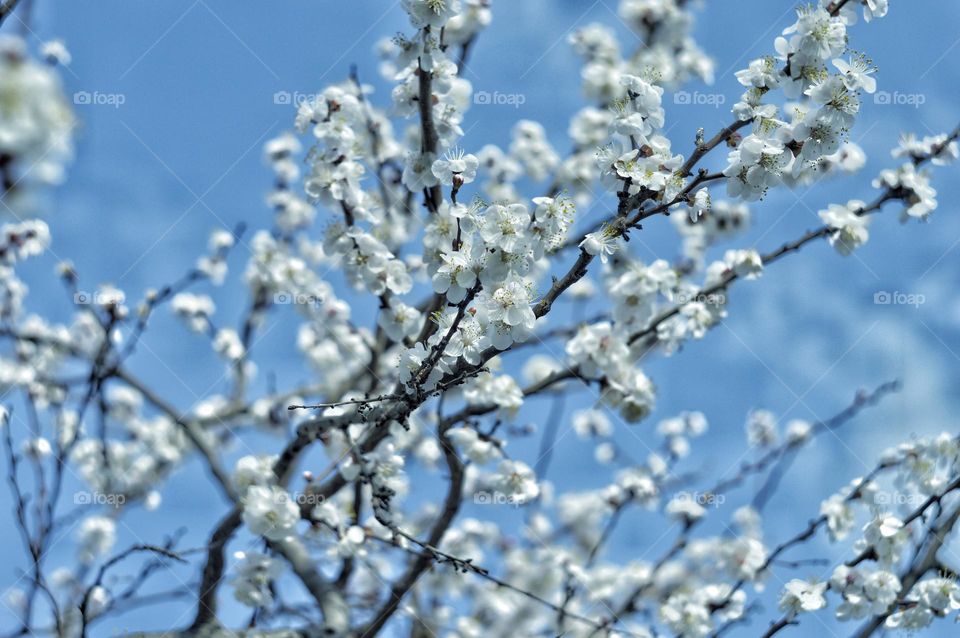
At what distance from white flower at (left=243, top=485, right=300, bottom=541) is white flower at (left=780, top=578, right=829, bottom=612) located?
1.92m

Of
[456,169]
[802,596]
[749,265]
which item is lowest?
[802,596]

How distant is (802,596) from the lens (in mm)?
3111

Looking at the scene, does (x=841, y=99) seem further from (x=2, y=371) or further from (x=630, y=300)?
(x=2, y=371)

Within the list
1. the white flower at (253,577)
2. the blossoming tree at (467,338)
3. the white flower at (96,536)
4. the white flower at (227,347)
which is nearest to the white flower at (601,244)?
the blossoming tree at (467,338)

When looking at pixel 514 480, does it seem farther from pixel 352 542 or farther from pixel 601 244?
pixel 601 244

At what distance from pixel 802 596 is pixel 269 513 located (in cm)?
206

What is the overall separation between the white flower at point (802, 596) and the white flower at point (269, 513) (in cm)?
192

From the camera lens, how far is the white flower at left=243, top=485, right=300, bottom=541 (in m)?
3.00

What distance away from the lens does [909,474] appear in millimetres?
3436

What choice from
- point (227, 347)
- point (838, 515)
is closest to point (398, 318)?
point (838, 515)

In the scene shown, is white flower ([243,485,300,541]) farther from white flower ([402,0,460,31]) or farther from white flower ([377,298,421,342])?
white flower ([402,0,460,31])

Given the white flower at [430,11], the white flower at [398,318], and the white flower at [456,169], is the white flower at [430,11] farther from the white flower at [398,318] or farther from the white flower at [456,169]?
the white flower at [398,318]

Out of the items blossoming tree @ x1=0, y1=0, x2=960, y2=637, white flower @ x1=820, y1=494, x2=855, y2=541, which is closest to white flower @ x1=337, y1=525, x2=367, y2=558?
blossoming tree @ x1=0, y1=0, x2=960, y2=637

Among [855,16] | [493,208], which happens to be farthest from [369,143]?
[855,16]
